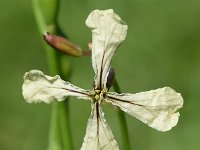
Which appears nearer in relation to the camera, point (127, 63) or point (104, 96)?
point (104, 96)

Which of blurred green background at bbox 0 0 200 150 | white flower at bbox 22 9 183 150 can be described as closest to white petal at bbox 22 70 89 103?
white flower at bbox 22 9 183 150

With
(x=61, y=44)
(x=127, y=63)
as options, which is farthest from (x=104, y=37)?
(x=127, y=63)

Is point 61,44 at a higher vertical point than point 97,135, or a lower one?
higher

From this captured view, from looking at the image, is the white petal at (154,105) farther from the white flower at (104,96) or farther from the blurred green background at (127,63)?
the blurred green background at (127,63)

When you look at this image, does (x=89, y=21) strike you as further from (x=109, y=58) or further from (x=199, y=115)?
(x=199, y=115)

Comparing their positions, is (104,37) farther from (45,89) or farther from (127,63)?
(127,63)

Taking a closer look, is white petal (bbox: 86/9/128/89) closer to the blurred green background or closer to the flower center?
the flower center

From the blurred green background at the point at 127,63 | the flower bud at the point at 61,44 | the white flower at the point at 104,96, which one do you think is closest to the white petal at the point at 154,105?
the white flower at the point at 104,96
